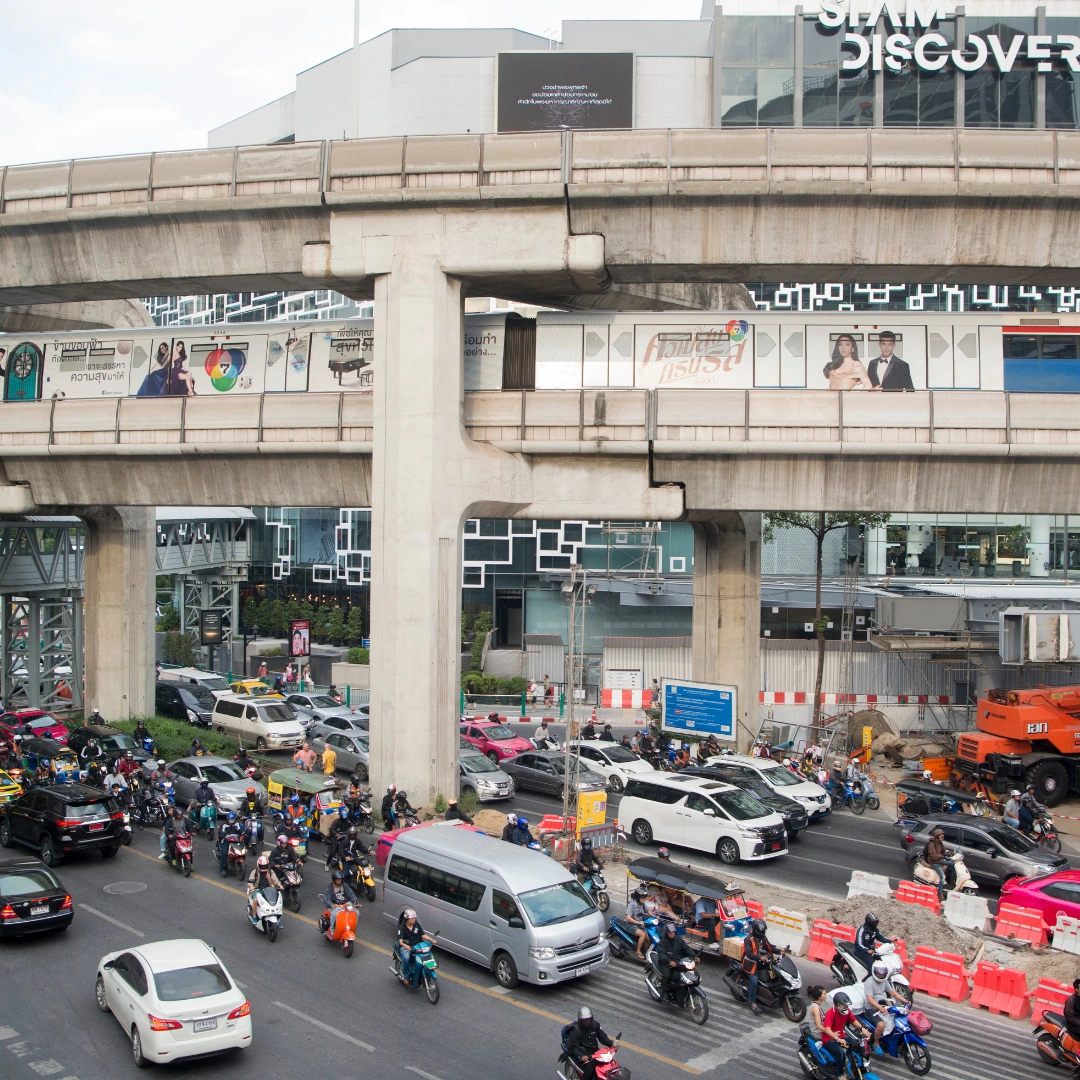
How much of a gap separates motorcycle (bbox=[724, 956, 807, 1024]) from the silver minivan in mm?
2439

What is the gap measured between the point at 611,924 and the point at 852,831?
39.7ft

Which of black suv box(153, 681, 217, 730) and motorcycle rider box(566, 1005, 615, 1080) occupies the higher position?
motorcycle rider box(566, 1005, 615, 1080)

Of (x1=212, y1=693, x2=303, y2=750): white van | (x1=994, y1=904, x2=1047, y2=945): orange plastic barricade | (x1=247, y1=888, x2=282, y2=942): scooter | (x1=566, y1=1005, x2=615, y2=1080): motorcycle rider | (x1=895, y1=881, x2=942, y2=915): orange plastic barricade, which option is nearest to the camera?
(x1=566, y1=1005, x2=615, y2=1080): motorcycle rider

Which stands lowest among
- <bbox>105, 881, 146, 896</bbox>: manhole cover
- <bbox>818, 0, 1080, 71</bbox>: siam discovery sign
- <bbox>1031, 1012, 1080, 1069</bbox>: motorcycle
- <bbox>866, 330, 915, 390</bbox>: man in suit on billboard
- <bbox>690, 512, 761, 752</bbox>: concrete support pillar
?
<bbox>105, 881, 146, 896</bbox>: manhole cover

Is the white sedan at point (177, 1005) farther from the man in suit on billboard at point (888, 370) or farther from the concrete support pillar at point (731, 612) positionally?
the concrete support pillar at point (731, 612)

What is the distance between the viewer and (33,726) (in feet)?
116

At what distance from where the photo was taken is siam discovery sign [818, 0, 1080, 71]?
52.7m

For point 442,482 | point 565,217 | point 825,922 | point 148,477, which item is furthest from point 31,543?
point 825,922

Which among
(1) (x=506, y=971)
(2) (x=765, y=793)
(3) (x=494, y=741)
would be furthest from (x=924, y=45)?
(1) (x=506, y=971)

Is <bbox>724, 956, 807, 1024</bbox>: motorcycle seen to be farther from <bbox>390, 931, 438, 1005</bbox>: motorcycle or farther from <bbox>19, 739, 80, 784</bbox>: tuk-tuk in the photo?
<bbox>19, 739, 80, 784</bbox>: tuk-tuk

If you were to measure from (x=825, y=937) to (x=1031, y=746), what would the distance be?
15.5 m

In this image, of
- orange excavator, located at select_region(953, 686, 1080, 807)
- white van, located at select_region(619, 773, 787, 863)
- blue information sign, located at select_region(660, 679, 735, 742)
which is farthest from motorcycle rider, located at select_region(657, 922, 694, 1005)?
orange excavator, located at select_region(953, 686, 1080, 807)

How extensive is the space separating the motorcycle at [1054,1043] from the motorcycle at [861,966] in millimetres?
1753

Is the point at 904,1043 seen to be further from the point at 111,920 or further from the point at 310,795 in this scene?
the point at 310,795
